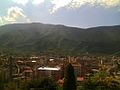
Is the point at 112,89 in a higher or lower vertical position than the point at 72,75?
lower

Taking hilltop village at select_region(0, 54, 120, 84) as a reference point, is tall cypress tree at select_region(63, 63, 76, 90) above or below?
above

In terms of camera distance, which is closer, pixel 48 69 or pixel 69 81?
pixel 69 81

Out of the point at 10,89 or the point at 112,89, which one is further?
the point at 112,89

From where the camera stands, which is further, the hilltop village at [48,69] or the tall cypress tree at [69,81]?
the hilltop village at [48,69]

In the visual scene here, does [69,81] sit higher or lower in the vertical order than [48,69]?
higher

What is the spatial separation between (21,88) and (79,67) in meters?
55.5

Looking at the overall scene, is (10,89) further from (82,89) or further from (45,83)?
(82,89)

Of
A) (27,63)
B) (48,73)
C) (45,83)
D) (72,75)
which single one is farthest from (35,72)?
(72,75)

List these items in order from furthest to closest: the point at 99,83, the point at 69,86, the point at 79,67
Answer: the point at 79,67, the point at 99,83, the point at 69,86

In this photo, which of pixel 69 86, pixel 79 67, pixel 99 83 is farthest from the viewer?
pixel 79 67

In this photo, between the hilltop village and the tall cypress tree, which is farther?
the hilltop village

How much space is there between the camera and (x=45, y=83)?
5456 cm

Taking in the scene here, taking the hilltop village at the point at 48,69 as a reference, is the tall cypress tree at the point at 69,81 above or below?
above

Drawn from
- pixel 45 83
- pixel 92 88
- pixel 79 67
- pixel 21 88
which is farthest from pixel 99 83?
pixel 79 67
